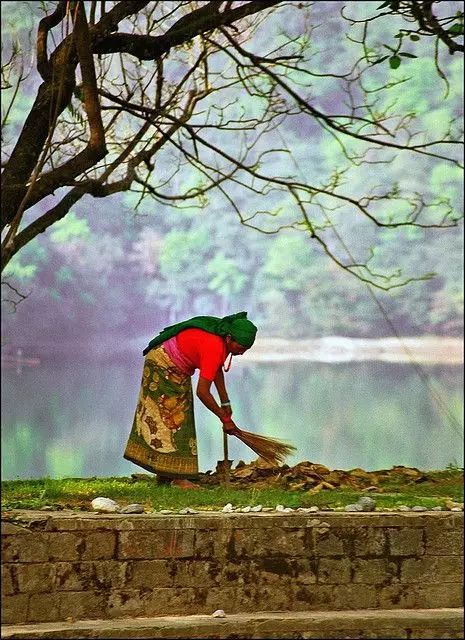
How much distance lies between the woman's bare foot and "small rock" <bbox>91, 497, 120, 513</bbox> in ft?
3.15

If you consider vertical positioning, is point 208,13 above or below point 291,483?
above

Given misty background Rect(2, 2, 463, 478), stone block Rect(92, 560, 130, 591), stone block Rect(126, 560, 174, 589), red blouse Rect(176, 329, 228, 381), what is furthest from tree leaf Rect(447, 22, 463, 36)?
misty background Rect(2, 2, 463, 478)

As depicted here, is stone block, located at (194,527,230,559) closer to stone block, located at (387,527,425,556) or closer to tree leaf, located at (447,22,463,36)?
stone block, located at (387,527,425,556)

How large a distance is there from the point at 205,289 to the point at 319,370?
197 cm

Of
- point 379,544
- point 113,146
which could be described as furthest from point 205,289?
point 379,544

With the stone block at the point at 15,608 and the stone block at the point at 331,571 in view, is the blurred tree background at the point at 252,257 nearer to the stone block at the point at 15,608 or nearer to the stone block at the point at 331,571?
the stone block at the point at 331,571

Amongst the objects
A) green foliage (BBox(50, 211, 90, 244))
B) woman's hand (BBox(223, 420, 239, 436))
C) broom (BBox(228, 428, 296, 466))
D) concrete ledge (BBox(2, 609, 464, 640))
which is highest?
green foliage (BBox(50, 211, 90, 244))

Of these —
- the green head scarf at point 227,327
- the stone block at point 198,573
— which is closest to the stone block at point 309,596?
the stone block at point 198,573

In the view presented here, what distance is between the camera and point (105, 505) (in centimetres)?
711

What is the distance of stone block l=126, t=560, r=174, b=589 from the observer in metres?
6.74

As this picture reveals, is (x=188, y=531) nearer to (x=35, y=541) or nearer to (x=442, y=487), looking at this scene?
(x=35, y=541)

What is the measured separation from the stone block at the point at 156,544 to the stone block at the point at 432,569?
1075mm

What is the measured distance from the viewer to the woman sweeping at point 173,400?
26.2ft

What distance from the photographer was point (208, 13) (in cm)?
716
